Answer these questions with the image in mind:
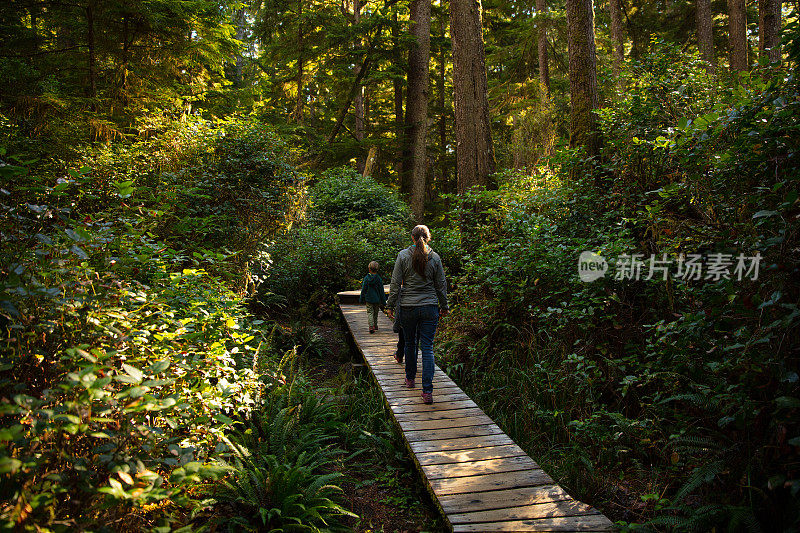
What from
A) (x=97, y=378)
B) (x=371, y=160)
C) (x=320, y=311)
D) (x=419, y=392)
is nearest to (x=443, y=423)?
(x=419, y=392)

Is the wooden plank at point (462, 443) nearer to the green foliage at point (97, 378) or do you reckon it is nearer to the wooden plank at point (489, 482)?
the wooden plank at point (489, 482)

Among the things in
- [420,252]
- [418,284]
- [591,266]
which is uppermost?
[420,252]

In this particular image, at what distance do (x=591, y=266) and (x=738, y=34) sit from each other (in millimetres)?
13869

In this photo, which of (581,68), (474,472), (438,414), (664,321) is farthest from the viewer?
(581,68)

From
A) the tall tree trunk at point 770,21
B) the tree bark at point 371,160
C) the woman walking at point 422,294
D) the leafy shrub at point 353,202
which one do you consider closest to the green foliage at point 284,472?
the woman walking at point 422,294

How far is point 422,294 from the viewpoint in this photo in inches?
230

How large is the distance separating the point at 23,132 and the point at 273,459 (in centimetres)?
807

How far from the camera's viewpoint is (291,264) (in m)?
11.5

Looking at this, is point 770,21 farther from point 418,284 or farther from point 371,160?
point 371,160

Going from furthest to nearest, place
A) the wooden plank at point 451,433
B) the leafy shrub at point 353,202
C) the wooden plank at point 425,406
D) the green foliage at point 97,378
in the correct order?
the leafy shrub at point 353,202, the wooden plank at point 425,406, the wooden plank at point 451,433, the green foliage at point 97,378

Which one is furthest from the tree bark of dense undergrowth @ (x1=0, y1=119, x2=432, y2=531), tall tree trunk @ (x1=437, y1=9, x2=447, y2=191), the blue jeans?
the blue jeans

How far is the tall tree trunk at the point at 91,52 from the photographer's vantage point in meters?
8.77

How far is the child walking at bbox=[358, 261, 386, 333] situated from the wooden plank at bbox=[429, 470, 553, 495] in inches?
194

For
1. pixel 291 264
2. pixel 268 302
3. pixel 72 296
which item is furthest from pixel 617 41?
pixel 72 296
